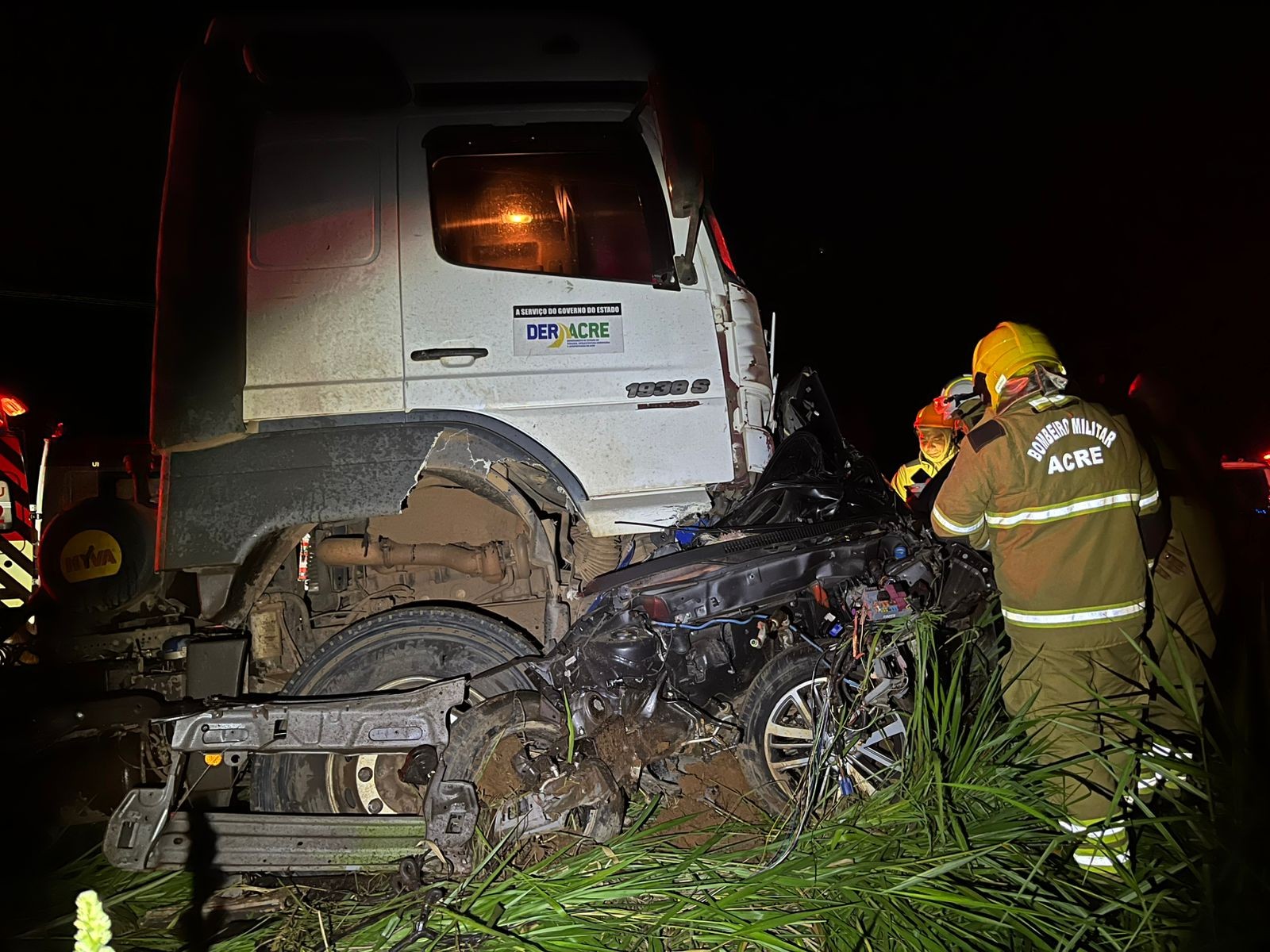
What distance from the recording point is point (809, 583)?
2762mm

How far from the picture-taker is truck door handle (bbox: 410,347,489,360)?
2.65 m

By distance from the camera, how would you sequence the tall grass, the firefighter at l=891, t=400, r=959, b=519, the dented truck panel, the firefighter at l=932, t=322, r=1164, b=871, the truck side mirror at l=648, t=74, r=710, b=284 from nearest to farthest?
1. the tall grass
2. the truck side mirror at l=648, t=74, r=710, b=284
3. the firefighter at l=932, t=322, r=1164, b=871
4. the dented truck panel
5. the firefighter at l=891, t=400, r=959, b=519

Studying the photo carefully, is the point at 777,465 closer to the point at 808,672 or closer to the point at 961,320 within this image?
the point at 808,672

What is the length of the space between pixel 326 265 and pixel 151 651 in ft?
6.48

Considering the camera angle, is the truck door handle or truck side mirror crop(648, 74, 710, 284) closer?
truck side mirror crop(648, 74, 710, 284)

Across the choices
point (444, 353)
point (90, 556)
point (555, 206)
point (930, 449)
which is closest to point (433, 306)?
point (444, 353)

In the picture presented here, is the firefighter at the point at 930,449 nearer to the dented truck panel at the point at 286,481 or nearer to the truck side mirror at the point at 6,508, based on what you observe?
the dented truck panel at the point at 286,481

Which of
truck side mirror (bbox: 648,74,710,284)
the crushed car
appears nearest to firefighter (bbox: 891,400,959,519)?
the crushed car

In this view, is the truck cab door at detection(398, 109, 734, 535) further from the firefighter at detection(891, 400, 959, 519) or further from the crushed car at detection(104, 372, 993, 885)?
the firefighter at detection(891, 400, 959, 519)

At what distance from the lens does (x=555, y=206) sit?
112 inches

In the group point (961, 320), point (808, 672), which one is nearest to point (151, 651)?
point (808, 672)

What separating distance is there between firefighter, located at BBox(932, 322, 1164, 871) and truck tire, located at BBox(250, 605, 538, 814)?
6.63 ft

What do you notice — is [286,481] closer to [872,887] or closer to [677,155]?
[677,155]

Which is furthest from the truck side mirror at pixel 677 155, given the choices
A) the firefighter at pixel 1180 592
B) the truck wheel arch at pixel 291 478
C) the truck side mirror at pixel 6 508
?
the truck side mirror at pixel 6 508
